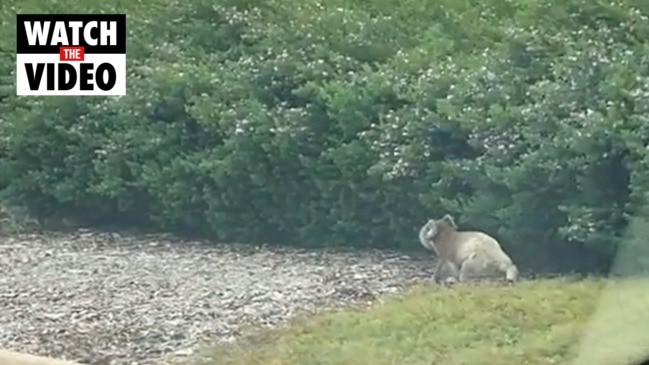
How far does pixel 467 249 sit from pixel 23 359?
2.25m

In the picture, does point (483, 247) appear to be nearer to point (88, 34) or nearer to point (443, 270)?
point (443, 270)

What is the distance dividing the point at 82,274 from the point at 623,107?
9.03 feet

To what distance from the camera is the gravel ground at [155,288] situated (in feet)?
24.1

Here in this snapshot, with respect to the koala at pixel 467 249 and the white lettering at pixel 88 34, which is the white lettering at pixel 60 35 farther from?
the koala at pixel 467 249

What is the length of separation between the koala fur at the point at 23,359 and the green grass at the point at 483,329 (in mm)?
921

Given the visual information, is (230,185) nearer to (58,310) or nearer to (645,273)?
(58,310)

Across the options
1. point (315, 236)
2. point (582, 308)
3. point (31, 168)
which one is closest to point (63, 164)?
point (31, 168)

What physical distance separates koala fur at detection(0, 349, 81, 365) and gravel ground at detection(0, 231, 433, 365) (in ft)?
0.11

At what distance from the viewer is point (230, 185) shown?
7.52 metres

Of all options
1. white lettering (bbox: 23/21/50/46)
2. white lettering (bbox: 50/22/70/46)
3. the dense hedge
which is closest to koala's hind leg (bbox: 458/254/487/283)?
the dense hedge

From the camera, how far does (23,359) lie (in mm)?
7605

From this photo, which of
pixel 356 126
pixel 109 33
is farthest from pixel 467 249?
pixel 109 33

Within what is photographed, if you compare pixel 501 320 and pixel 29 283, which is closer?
pixel 501 320

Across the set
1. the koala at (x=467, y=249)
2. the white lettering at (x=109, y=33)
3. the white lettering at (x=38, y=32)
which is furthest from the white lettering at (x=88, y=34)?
the koala at (x=467, y=249)
